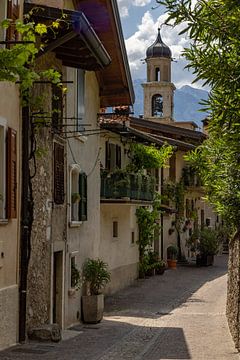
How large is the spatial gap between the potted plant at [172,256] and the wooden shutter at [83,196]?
65.0 feet

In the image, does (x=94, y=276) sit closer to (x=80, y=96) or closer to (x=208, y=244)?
(x=80, y=96)

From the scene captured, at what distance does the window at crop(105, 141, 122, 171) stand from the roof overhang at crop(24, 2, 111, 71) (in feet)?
31.9

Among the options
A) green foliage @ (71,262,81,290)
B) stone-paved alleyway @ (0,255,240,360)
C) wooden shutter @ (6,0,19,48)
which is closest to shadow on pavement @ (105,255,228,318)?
stone-paved alleyway @ (0,255,240,360)

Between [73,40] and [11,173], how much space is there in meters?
4.12

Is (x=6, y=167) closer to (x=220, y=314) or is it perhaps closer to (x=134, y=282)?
(x=220, y=314)

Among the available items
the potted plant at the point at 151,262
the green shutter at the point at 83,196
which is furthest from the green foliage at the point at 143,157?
the green shutter at the point at 83,196

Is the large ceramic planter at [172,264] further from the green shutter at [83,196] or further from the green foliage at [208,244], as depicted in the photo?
the green shutter at [83,196]

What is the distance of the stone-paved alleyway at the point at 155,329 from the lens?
1272 centimetres

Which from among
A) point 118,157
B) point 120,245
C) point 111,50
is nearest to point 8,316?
point 111,50

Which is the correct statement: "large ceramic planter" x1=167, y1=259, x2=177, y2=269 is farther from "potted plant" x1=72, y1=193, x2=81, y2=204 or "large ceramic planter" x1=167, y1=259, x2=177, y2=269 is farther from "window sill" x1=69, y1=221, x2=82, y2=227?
"potted plant" x1=72, y1=193, x2=81, y2=204

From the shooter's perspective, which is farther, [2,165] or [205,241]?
[205,241]

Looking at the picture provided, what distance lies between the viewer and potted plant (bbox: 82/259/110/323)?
18625 millimetres

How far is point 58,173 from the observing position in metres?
15.8

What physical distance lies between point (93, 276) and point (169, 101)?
4263 centimetres
